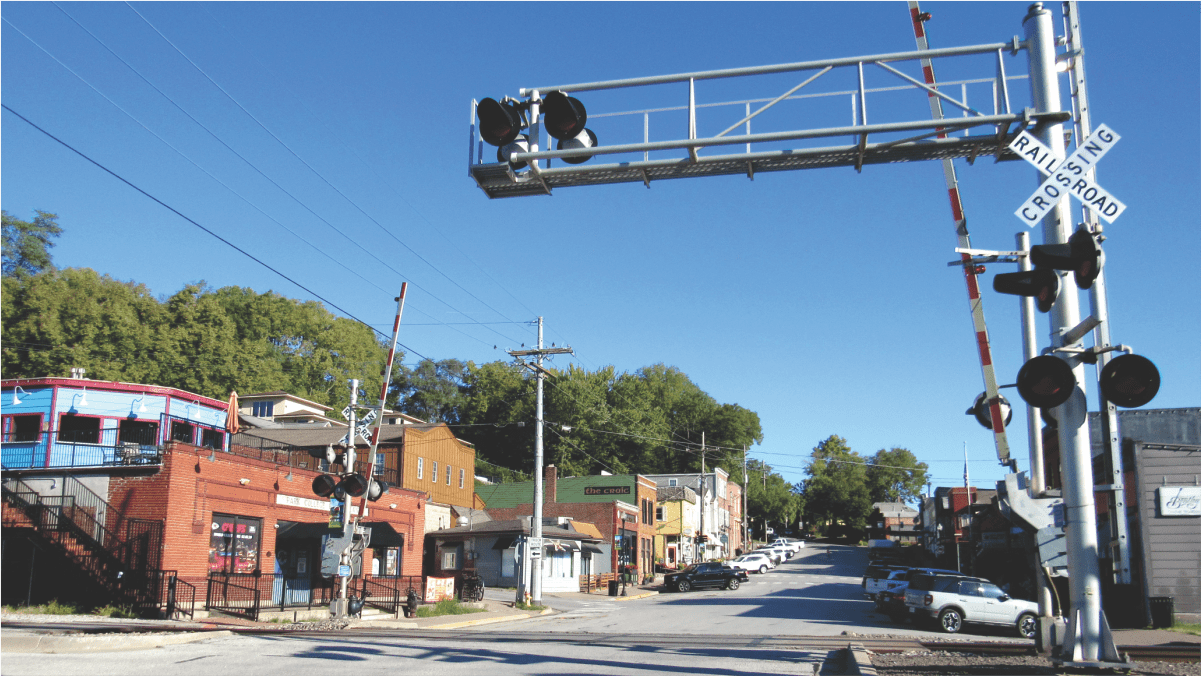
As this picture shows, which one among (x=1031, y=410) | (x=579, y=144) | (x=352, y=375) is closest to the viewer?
(x=579, y=144)

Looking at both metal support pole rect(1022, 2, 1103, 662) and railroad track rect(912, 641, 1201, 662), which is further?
railroad track rect(912, 641, 1201, 662)

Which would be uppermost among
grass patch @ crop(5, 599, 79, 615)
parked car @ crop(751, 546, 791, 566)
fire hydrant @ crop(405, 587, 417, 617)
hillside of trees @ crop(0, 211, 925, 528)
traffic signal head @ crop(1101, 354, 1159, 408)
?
hillside of trees @ crop(0, 211, 925, 528)

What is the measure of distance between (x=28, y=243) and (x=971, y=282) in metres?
42.7

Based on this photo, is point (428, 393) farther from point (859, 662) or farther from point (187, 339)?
point (859, 662)

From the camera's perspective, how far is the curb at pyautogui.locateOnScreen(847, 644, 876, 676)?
11522mm

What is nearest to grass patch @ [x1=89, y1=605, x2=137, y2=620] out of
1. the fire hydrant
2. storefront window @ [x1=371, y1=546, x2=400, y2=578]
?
the fire hydrant

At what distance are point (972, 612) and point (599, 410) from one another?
2382 inches

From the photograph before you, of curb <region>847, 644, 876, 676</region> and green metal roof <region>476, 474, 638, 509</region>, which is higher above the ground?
green metal roof <region>476, 474, 638, 509</region>

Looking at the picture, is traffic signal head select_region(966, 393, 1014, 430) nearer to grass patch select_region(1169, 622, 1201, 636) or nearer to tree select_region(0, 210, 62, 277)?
grass patch select_region(1169, 622, 1201, 636)

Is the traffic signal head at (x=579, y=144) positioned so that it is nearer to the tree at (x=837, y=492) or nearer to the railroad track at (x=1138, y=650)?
the railroad track at (x=1138, y=650)

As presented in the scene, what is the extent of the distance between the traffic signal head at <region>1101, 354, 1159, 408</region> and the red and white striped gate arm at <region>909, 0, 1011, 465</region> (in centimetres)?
423

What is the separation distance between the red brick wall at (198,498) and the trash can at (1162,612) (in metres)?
25.0

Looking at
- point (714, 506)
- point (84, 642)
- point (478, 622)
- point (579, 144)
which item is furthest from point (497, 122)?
point (714, 506)

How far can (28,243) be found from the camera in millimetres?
41438
